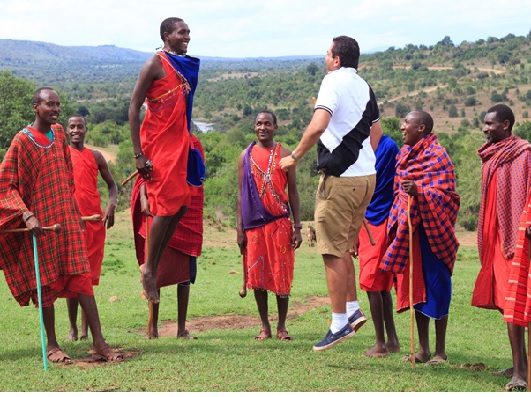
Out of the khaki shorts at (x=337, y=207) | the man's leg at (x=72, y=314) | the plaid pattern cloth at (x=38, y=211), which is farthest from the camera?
the man's leg at (x=72, y=314)

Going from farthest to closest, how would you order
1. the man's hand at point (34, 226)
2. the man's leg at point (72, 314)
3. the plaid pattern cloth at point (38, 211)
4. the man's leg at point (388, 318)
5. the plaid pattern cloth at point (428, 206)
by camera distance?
the man's leg at point (72, 314), the man's leg at point (388, 318), the plaid pattern cloth at point (428, 206), the plaid pattern cloth at point (38, 211), the man's hand at point (34, 226)

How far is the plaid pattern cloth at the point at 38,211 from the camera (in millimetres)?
7039

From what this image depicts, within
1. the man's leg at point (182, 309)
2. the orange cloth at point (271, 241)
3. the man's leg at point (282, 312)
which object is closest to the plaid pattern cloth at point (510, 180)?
the orange cloth at point (271, 241)

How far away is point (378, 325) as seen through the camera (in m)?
7.83

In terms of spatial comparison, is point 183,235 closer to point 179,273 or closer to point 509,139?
point 179,273

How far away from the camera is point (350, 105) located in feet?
21.6

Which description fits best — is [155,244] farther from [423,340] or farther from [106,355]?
[423,340]

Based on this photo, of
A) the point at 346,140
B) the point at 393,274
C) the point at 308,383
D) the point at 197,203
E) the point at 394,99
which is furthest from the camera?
the point at 394,99

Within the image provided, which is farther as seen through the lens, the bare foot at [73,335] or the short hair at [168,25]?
the bare foot at [73,335]

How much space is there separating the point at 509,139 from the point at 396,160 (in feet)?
3.69

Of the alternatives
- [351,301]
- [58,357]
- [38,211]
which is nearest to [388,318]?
[351,301]

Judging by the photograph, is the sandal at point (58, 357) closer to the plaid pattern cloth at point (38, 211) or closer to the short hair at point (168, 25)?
the plaid pattern cloth at point (38, 211)

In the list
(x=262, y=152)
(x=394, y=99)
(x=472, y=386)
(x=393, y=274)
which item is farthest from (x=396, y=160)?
(x=394, y=99)

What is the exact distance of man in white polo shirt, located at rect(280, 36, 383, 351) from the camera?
6.59 m
